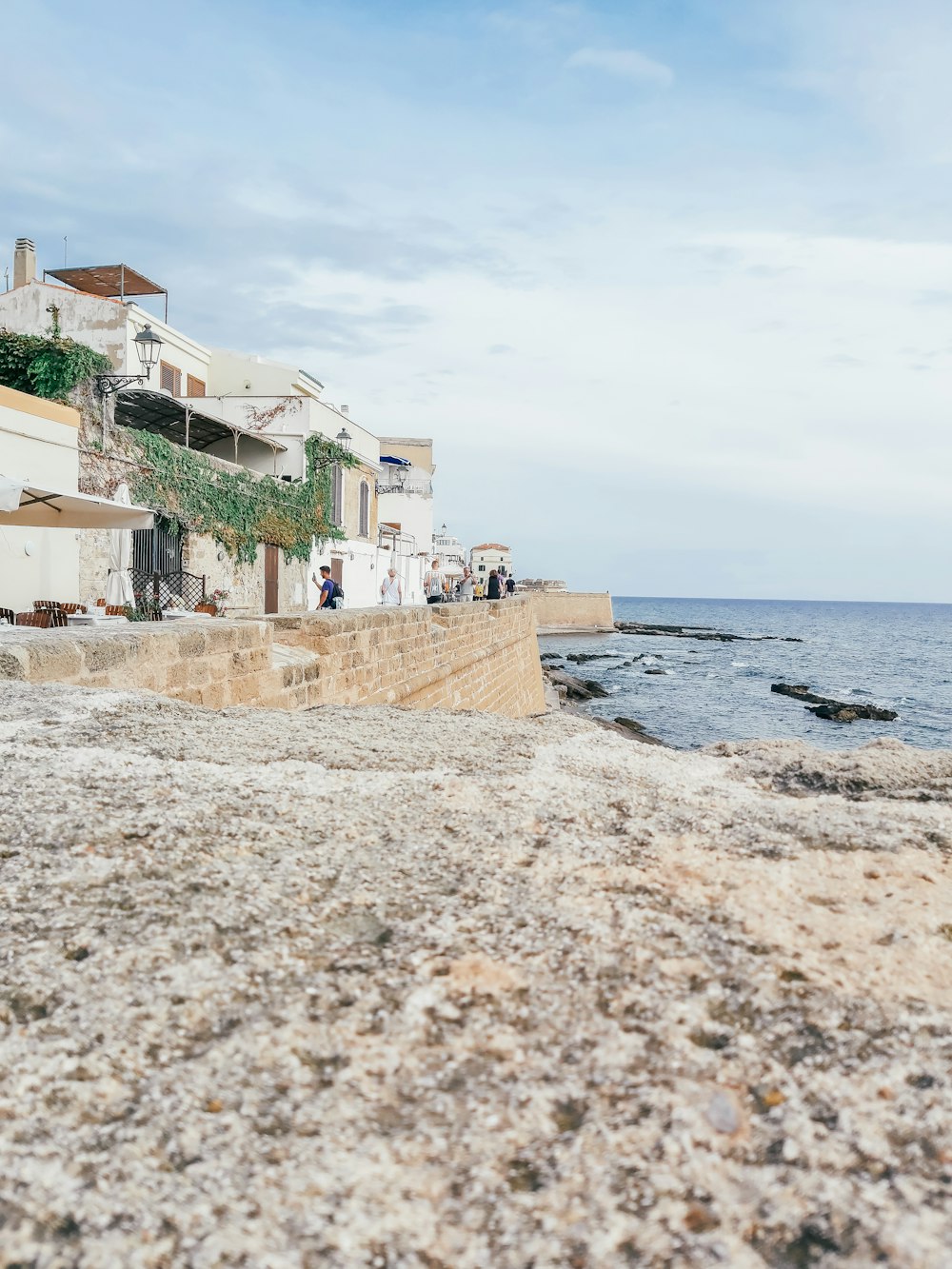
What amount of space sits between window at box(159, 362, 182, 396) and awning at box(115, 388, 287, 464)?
1.65 m

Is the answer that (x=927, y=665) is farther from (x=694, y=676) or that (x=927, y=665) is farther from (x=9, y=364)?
(x=9, y=364)

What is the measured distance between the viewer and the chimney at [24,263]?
22750mm

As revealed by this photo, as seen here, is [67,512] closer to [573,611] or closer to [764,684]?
[764,684]

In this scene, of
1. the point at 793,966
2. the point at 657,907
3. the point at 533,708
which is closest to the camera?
the point at 793,966

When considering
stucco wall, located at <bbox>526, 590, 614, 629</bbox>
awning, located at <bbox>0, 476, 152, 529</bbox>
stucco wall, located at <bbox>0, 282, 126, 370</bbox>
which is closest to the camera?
awning, located at <bbox>0, 476, 152, 529</bbox>

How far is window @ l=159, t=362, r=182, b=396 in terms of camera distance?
22641 mm

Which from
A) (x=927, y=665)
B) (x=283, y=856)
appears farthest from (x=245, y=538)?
(x=927, y=665)

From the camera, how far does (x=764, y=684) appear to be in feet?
126

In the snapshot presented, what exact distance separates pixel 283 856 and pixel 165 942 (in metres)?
0.47

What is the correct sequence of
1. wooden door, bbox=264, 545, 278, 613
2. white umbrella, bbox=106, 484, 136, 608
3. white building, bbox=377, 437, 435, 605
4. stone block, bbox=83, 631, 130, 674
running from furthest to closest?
white building, bbox=377, 437, 435, 605 < wooden door, bbox=264, 545, 278, 613 < white umbrella, bbox=106, 484, 136, 608 < stone block, bbox=83, 631, 130, 674

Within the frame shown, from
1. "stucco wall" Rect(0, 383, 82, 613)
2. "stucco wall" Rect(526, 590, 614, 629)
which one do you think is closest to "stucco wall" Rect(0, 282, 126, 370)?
"stucco wall" Rect(0, 383, 82, 613)

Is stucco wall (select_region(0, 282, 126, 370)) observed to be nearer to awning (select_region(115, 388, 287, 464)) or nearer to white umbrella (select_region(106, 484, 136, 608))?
awning (select_region(115, 388, 287, 464))

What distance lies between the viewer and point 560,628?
228 feet

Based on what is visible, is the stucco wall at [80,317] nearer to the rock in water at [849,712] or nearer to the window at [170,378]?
the window at [170,378]
